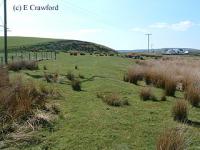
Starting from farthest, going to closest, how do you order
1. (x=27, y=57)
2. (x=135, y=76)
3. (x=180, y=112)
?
(x=27, y=57) → (x=135, y=76) → (x=180, y=112)

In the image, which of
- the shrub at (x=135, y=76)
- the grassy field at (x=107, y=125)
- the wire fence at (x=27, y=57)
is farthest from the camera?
the wire fence at (x=27, y=57)

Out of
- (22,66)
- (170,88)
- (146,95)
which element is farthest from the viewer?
(22,66)

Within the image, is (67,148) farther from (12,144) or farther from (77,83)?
(77,83)

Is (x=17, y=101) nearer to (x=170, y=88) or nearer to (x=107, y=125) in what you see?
(x=107, y=125)

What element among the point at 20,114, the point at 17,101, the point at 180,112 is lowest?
the point at 180,112

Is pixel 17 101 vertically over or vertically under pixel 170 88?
over

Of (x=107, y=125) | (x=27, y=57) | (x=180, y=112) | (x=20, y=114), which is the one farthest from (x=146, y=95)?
(x=27, y=57)

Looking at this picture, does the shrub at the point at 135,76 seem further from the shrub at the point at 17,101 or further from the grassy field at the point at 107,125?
the shrub at the point at 17,101

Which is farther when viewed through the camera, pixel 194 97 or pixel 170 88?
pixel 170 88

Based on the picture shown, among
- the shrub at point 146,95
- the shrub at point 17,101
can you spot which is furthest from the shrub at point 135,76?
the shrub at point 17,101

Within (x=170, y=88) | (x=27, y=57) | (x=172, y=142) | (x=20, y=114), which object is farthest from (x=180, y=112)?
(x=27, y=57)

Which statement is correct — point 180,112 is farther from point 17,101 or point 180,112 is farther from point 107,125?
point 17,101

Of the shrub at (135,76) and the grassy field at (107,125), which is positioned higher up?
the shrub at (135,76)

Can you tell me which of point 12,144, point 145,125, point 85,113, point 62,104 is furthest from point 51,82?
point 12,144
